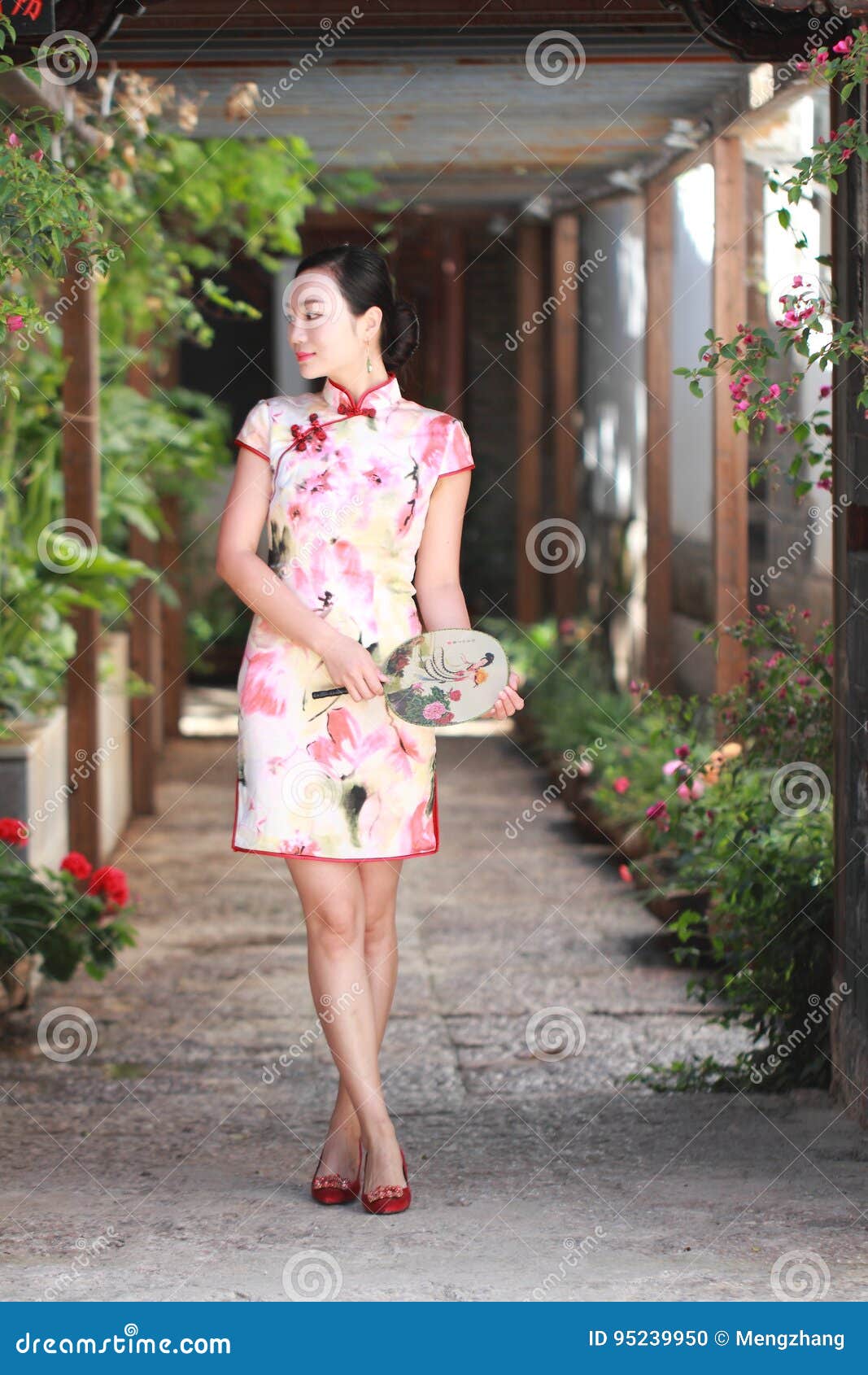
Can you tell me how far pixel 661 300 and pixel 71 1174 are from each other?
180 inches

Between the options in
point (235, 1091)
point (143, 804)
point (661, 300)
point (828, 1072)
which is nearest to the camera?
point (828, 1072)

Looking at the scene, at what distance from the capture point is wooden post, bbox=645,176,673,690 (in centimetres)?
683

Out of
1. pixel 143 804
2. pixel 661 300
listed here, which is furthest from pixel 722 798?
pixel 143 804

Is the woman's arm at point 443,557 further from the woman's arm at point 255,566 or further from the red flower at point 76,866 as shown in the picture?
the red flower at point 76,866

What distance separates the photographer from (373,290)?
3.11 metres

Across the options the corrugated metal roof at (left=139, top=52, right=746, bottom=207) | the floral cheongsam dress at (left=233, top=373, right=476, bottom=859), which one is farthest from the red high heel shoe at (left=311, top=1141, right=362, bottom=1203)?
the corrugated metal roof at (left=139, top=52, right=746, bottom=207)

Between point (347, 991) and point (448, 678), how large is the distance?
0.59 metres

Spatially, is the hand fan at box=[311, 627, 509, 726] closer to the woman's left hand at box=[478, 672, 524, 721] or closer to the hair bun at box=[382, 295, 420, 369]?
the woman's left hand at box=[478, 672, 524, 721]

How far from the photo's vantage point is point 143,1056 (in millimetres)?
4609

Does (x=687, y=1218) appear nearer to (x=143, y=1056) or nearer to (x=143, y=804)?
(x=143, y=1056)

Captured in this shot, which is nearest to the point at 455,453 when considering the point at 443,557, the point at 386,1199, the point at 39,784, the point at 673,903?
the point at 443,557

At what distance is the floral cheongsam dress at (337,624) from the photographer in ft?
9.91

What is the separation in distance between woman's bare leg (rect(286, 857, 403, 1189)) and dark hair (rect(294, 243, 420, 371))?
0.94 m

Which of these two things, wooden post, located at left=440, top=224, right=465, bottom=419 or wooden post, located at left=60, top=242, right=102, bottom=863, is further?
wooden post, located at left=440, top=224, right=465, bottom=419
